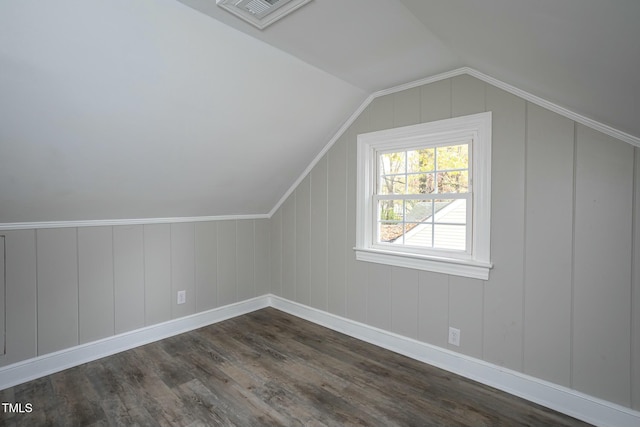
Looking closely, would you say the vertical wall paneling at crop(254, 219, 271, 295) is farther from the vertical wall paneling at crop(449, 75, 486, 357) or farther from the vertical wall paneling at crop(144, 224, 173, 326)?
the vertical wall paneling at crop(449, 75, 486, 357)

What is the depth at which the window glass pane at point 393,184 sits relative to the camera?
9.55 feet

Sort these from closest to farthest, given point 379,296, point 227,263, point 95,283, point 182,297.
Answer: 1. point 95,283
2. point 379,296
3. point 182,297
4. point 227,263

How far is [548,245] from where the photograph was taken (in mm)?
2117

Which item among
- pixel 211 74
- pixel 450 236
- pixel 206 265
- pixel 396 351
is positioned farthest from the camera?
pixel 206 265

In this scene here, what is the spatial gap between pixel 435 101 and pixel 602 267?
1572 millimetres

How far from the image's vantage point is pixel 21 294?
238 cm

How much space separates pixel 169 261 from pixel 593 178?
3430 millimetres

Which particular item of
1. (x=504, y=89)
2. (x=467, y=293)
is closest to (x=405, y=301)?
(x=467, y=293)

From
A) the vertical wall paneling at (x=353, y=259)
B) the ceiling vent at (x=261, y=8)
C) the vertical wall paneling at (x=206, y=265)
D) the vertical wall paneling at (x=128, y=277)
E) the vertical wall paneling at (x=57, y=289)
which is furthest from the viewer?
the vertical wall paneling at (x=206, y=265)

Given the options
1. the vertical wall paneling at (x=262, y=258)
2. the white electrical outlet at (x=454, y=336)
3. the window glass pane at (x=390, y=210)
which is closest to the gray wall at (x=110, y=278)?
the vertical wall paneling at (x=262, y=258)

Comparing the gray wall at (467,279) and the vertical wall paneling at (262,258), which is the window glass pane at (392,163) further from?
the vertical wall paneling at (262,258)

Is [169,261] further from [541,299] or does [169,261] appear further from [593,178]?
[593,178]

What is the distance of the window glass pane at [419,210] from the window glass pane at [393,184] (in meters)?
0.15

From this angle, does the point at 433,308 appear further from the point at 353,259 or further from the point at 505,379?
the point at 353,259
